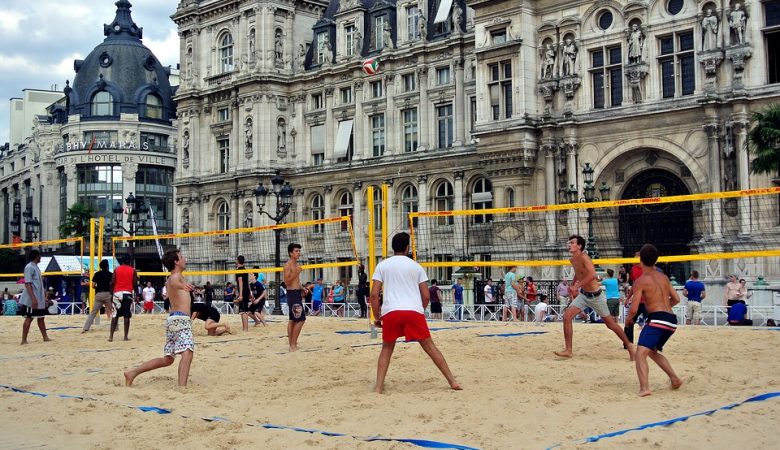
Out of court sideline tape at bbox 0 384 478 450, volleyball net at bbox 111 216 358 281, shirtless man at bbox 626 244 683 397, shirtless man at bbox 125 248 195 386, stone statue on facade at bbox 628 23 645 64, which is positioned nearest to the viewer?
court sideline tape at bbox 0 384 478 450

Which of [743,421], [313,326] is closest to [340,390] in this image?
[743,421]

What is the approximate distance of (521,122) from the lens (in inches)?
1384

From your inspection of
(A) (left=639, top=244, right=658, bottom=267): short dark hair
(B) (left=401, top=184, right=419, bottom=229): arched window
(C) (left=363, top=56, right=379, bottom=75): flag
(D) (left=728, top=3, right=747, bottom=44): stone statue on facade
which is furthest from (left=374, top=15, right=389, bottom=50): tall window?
(A) (left=639, top=244, right=658, bottom=267): short dark hair

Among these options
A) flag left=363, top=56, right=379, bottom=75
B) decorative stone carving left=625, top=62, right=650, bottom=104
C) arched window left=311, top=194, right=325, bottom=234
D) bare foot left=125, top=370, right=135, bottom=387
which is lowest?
bare foot left=125, top=370, right=135, bottom=387

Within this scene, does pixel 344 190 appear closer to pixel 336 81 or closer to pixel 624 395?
pixel 336 81

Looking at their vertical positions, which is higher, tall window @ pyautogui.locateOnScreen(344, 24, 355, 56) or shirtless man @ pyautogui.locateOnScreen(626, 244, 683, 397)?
tall window @ pyautogui.locateOnScreen(344, 24, 355, 56)

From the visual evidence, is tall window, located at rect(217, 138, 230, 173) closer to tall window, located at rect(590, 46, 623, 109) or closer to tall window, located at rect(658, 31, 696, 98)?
tall window, located at rect(590, 46, 623, 109)

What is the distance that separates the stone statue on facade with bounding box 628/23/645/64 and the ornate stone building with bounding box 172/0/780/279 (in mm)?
72

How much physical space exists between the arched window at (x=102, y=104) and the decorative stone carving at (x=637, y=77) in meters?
60.0

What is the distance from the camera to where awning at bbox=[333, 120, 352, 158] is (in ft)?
163

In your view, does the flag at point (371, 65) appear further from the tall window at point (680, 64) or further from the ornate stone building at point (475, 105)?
the tall window at point (680, 64)

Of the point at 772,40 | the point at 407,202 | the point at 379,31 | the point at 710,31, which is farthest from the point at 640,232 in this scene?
the point at 379,31

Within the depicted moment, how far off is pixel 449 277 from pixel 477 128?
10424 millimetres

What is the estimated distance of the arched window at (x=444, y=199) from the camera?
45.0 meters
